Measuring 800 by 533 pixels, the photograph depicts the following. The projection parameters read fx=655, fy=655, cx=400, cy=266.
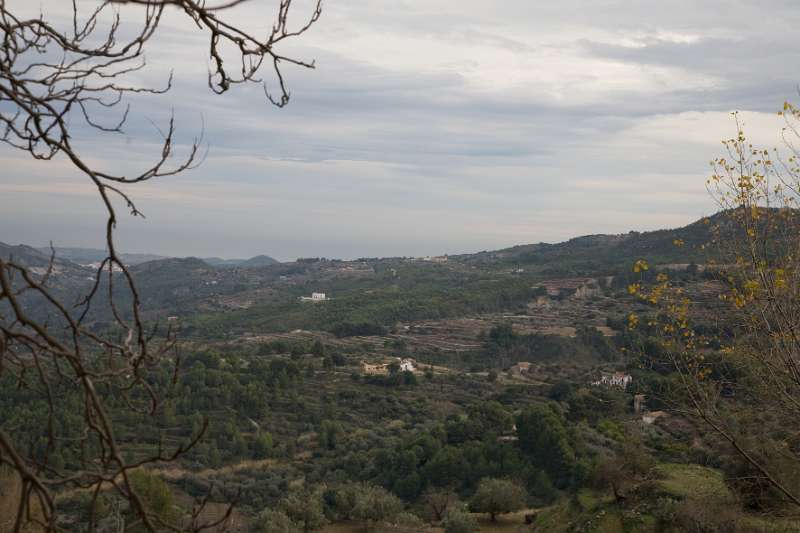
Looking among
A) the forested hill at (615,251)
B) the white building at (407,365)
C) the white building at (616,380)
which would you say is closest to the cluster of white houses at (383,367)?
the white building at (407,365)

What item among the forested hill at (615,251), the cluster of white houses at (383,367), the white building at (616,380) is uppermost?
the forested hill at (615,251)

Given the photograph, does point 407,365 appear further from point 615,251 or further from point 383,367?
point 615,251

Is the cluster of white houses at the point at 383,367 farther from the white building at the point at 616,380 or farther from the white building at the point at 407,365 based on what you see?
the white building at the point at 616,380

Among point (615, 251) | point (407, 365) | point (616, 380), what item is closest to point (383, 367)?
point (407, 365)

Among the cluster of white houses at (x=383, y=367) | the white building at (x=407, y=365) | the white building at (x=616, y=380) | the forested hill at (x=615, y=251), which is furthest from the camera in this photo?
the forested hill at (x=615, y=251)

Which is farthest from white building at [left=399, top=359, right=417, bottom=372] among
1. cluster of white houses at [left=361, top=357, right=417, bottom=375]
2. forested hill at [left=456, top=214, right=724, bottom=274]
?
forested hill at [left=456, top=214, right=724, bottom=274]

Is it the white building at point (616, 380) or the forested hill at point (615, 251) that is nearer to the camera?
the white building at point (616, 380)

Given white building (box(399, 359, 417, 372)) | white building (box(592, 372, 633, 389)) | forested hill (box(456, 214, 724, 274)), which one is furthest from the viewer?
forested hill (box(456, 214, 724, 274))

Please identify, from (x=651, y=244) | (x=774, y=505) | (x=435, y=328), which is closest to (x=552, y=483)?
(x=774, y=505)

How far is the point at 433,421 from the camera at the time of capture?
28078 millimetres

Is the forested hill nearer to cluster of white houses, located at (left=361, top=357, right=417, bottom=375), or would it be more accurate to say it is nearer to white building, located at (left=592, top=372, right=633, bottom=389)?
white building, located at (left=592, top=372, right=633, bottom=389)

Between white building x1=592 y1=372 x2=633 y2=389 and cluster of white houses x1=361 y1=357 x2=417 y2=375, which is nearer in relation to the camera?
white building x1=592 y1=372 x2=633 y2=389

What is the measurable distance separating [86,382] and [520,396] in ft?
97.2

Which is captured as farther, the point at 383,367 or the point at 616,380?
the point at 383,367
